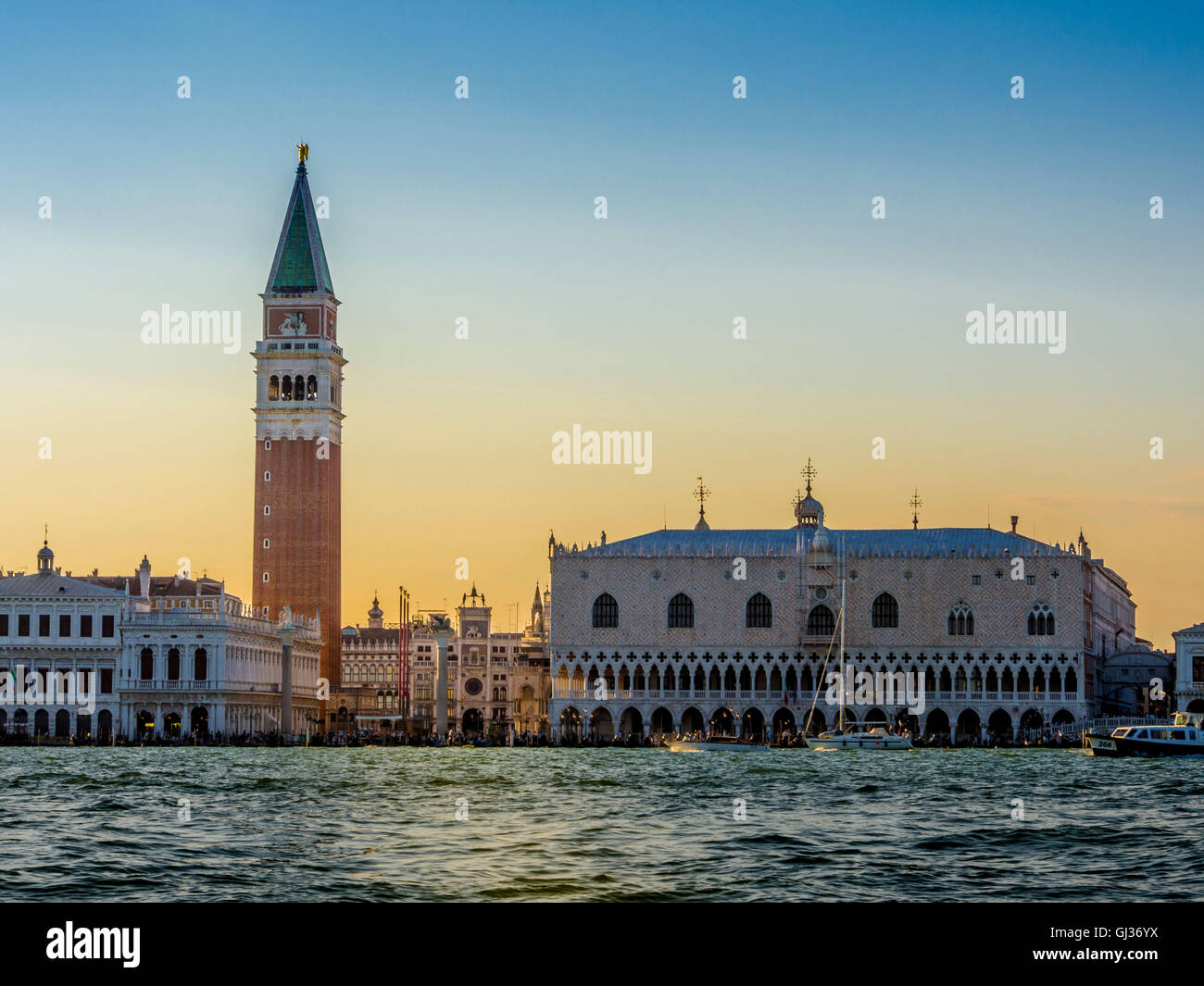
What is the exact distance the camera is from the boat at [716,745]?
93.1m

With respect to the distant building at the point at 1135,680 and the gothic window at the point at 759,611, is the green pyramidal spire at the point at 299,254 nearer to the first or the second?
the gothic window at the point at 759,611

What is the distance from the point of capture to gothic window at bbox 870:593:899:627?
113812mm

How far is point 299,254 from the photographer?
136 metres

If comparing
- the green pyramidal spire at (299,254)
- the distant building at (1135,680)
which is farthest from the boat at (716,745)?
the green pyramidal spire at (299,254)

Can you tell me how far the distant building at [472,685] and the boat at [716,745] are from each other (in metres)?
46.1

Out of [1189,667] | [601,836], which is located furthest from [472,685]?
[601,836]

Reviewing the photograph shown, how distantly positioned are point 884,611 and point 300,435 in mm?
45447

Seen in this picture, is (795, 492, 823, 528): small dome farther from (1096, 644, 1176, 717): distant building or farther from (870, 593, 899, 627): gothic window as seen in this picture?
(1096, 644, 1176, 717): distant building

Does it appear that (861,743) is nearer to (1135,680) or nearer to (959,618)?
(959,618)

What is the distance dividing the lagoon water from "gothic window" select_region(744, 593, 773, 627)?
5378 cm

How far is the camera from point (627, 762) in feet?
250
